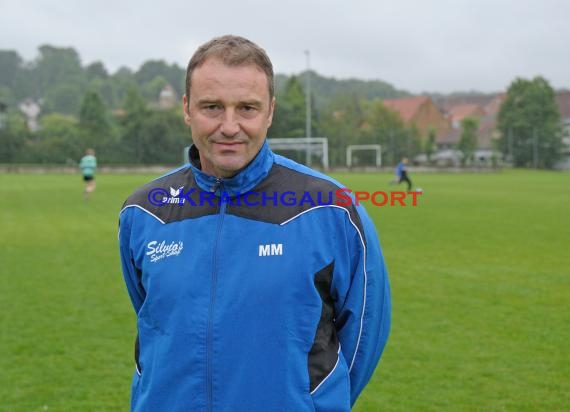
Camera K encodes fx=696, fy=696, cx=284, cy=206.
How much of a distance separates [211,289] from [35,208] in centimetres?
2075

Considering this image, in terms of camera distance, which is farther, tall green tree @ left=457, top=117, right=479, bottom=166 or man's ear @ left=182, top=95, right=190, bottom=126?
tall green tree @ left=457, top=117, right=479, bottom=166

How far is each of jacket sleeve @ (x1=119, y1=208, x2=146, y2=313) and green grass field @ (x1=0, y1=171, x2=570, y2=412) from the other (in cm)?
281

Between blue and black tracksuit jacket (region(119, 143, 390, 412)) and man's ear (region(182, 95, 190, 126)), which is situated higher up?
man's ear (region(182, 95, 190, 126))

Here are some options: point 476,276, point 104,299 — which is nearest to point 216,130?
point 104,299

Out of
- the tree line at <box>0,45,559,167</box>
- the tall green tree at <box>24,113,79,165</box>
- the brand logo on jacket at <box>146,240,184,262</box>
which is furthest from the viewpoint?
the tree line at <box>0,45,559,167</box>

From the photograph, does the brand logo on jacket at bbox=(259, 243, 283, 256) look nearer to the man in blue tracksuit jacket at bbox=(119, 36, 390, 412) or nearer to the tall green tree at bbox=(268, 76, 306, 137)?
the man in blue tracksuit jacket at bbox=(119, 36, 390, 412)

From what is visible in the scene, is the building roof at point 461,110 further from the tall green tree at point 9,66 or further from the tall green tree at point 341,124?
the tall green tree at point 9,66

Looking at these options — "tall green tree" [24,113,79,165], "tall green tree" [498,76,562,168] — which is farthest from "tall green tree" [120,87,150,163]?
"tall green tree" [498,76,562,168]

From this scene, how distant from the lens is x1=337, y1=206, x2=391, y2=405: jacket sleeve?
2.44 m

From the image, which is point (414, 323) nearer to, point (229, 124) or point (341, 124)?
point (229, 124)

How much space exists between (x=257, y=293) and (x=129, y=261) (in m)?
0.66

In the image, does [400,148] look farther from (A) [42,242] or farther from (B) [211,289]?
(B) [211,289]

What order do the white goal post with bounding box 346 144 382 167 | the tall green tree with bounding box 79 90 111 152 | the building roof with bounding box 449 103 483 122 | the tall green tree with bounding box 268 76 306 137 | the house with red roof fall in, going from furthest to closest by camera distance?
the building roof with bounding box 449 103 483 122, the house with red roof, the tall green tree with bounding box 268 76 306 137, the tall green tree with bounding box 79 90 111 152, the white goal post with bounding box 346 144 382 167

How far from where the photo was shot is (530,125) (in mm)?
68812
